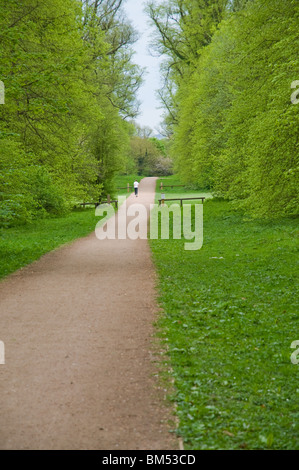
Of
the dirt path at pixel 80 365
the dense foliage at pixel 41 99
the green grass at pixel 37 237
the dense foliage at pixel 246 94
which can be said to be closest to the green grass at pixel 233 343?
the dirt path at pixel 80 365

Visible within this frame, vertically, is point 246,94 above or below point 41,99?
above

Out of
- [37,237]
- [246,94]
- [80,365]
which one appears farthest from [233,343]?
[37,237]

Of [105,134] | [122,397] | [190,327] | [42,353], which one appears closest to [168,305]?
[190,327]

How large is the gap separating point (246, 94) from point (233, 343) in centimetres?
1112

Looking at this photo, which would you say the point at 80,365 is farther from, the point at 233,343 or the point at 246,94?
the point at 246,94

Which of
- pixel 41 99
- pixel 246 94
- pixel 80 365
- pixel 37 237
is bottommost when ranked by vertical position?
pixel 80 365

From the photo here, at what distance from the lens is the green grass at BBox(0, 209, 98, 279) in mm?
14359

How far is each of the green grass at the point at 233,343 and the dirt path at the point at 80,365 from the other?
1.32 feet

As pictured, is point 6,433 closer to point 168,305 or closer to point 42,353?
point 42,353

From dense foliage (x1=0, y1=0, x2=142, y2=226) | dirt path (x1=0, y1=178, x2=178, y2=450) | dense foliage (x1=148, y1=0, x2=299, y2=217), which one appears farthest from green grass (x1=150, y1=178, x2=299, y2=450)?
dense foliage (x1=0, y1=0, x2=142, y2=226)

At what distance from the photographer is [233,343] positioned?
7.09 metres

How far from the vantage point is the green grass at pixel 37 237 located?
1436cm

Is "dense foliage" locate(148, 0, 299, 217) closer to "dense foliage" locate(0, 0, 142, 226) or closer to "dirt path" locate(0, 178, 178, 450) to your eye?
"dirt path" locate(0, 178, 178, 450)

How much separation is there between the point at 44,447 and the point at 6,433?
545 millimetres
